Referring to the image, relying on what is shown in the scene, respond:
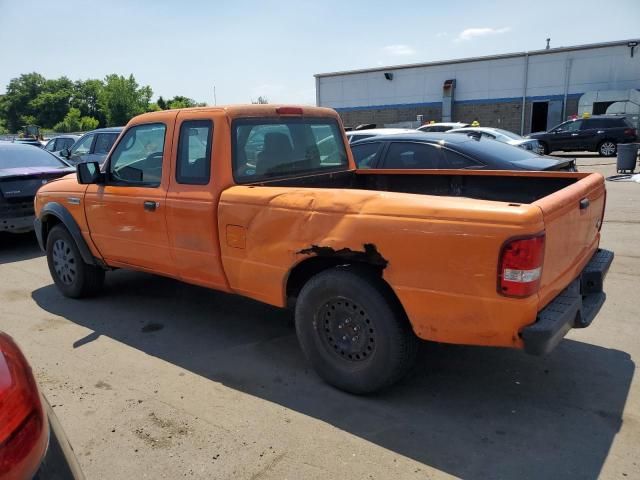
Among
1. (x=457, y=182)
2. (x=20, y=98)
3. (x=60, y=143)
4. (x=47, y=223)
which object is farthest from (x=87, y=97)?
(x=457, y=182)

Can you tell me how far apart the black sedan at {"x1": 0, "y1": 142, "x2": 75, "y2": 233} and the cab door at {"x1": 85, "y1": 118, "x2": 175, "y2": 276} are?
134 inches

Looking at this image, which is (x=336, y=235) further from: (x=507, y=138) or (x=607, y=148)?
(x=607, y=148)

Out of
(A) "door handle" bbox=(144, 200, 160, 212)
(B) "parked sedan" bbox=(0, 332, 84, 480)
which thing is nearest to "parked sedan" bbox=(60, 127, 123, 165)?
(A) "door handle" bbox=(144, 200, 160, 212)

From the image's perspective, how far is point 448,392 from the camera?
340 cm

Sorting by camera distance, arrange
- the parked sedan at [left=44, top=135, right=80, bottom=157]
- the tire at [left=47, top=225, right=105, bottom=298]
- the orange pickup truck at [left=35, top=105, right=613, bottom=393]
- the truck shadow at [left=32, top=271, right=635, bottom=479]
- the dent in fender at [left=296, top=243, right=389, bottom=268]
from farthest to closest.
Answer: the parked sedan at [left=44, top=135, right=80, bottom=157] → the tire at [left=47, top=225, right=105, bottom=298] → the dent in fender at [left=296, top=243, right=389, bottom=268] → the truck shadow at [left=32, top=271, right=635, bottom=479] → the orange pickup truck at [left=35, top=105, right=613, bottom=393]

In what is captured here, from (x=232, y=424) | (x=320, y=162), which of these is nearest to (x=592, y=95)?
(x=320, y=162)

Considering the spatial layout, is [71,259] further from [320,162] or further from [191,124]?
[320,162]

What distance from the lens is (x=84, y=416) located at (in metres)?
3.25

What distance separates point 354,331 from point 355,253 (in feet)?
1.80

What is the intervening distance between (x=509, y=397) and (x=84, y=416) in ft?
8.98

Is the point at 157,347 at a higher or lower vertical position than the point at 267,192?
lower

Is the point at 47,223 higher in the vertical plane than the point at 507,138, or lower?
lower

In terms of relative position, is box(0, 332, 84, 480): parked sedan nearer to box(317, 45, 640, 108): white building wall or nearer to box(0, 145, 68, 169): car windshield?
box(0, 145, 68, 169): car windshield

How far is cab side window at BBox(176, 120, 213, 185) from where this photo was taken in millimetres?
3920
